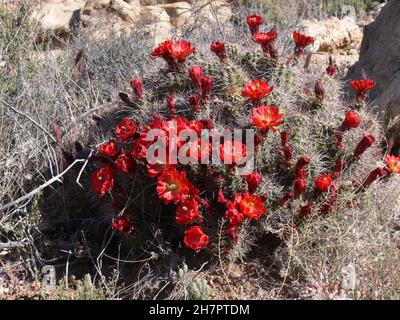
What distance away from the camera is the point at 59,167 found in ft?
11.6

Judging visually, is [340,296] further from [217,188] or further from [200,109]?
[200,109]

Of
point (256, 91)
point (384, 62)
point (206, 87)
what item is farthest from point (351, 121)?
point (384, 62)

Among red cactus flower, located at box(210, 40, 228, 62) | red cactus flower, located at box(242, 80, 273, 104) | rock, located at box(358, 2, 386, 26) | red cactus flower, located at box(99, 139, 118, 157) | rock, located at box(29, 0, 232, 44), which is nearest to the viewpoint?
red cactus flower, located at box(242, 80, 273, 104)

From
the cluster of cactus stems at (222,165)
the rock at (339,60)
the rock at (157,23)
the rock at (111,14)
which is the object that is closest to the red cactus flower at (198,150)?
the cluster of cactus stems at (222,165)

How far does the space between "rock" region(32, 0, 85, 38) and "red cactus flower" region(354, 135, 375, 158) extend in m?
5.31

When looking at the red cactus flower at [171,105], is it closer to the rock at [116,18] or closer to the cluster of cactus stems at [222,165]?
the cluster of cactus stems at [222,165]

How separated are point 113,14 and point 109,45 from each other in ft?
6.42

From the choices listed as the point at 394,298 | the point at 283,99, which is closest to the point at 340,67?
the point at 283,99

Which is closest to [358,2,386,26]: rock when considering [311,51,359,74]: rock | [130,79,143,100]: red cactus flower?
[311,51,359,74]: rock

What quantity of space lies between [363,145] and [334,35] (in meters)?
4.02

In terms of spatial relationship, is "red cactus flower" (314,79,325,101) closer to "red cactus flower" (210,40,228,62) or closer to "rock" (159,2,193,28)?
"red cactus flower" (210,40,228,62)

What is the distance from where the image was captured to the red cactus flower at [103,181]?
2969 mm

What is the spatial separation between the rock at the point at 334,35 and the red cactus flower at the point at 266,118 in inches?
151

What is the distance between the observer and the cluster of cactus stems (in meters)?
2.78
